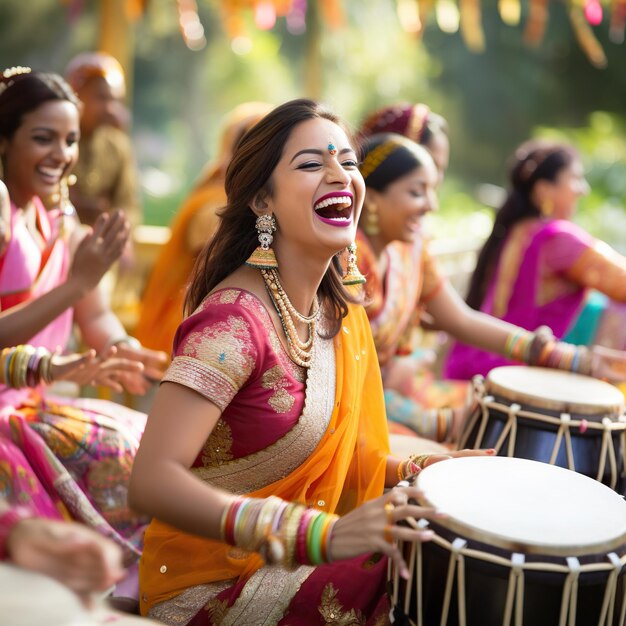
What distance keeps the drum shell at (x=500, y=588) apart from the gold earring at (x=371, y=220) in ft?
5.20

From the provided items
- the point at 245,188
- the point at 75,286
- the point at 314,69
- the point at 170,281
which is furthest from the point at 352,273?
the point at 314,69

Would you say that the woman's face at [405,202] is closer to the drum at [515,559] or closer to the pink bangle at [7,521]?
the drum at [515,559]

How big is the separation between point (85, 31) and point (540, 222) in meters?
16.5

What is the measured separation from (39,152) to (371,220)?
115cm

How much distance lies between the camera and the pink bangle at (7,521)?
1.26m

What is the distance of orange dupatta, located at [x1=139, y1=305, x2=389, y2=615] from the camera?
1.95m

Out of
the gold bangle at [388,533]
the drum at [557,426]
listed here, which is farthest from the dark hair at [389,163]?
the gold bangle at [388,533]

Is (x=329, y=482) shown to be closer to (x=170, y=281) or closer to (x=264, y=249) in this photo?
(x=264, y=249)

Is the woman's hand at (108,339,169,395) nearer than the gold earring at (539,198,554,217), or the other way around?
the woman's hand at (108,339,169,395)

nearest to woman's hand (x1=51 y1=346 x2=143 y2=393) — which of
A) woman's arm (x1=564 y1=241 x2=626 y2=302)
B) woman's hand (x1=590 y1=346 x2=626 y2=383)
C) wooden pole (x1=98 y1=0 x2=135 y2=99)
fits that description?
woman's hand (x1=590 y1=346 x2=626 y2=383)

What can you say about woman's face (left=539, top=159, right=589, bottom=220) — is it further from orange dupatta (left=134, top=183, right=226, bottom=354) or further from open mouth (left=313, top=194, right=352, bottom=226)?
open mouth (left=313, top=194, right=352, bottom=226)

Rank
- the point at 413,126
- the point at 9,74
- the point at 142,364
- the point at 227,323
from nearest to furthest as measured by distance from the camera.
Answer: the point at 227,323 → the point at 142,364 → the point at 9,74 → the point at 413,126

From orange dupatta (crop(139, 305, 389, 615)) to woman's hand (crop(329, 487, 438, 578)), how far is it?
41cm

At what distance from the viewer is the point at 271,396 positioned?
6.29ft
